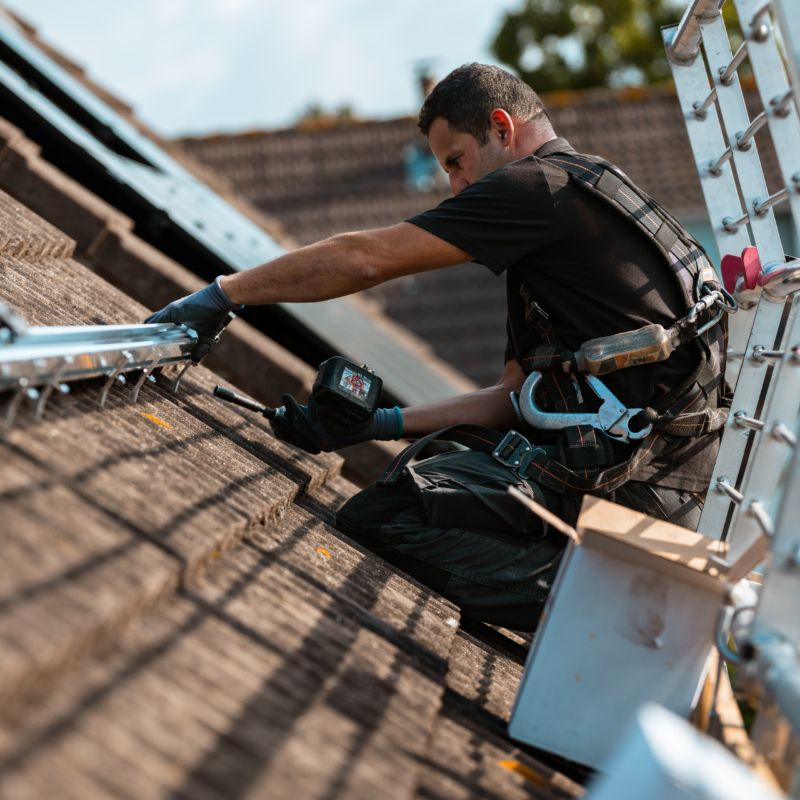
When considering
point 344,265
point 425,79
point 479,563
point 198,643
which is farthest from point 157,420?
point 425,79

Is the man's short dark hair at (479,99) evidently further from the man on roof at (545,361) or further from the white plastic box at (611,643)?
the white plastic box at (611,643)

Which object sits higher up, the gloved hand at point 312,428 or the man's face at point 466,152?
the man's face at point 466,152

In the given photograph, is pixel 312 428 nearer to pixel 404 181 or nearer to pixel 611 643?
pixel 611 643

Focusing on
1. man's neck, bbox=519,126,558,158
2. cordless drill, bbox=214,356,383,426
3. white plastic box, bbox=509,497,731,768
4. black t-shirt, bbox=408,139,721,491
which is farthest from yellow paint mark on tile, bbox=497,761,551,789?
man's neck, bbox=519,126,558,158

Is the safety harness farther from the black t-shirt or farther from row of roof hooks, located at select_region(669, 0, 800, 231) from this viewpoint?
row of roof hooks, located at select_region(669, 0, 800, 231)

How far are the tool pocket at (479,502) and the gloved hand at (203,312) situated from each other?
0.77 m

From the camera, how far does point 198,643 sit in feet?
4.14

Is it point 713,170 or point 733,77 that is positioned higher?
point 733,77

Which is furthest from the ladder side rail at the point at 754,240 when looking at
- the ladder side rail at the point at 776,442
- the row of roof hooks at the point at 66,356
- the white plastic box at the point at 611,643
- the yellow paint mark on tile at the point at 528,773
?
the row of roof hooks at the point at 66,356

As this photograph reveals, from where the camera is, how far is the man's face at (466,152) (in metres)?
2.88

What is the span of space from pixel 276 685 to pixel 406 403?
11.5ft

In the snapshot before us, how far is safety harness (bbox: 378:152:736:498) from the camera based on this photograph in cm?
242

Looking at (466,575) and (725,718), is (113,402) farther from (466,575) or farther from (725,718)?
(725,718)

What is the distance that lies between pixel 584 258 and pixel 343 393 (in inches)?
34.1
